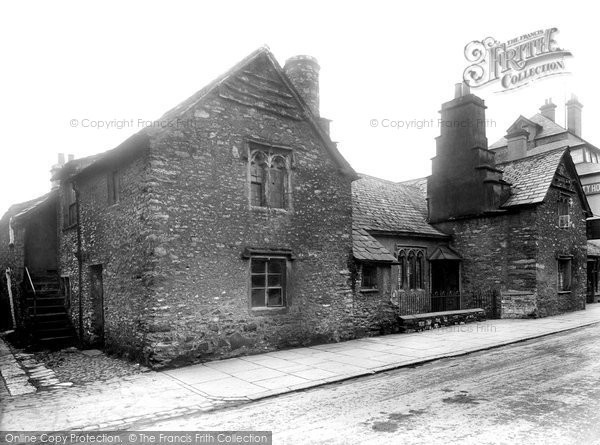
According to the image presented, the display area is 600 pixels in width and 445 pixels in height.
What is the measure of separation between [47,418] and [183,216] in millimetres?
4900

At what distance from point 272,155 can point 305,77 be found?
3.94 m

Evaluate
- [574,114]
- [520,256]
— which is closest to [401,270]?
[520,256]

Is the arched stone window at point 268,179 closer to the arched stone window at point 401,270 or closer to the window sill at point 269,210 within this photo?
the window sill at point 269,210

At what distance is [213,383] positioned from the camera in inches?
333

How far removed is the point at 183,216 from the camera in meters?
10.2

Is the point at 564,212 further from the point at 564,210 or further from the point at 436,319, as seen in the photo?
the point at 436,319

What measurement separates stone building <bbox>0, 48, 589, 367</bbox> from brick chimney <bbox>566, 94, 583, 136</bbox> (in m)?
26.5

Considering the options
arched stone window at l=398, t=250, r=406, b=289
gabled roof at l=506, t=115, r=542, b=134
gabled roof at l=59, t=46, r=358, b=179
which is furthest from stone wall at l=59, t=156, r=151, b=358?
gabled roof at l=506, t=115, r=542, b=134

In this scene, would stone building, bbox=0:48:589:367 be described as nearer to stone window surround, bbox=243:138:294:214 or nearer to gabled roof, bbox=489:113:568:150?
stone window surround, bbox=243:138:294:214

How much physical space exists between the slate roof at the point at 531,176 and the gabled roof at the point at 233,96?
10.1 metres

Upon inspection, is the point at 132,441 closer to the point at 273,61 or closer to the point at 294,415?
the point at 294,415

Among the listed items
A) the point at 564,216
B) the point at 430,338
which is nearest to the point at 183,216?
the point at 430,338

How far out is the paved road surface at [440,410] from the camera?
5.55m

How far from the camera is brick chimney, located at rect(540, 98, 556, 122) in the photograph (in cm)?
4138
